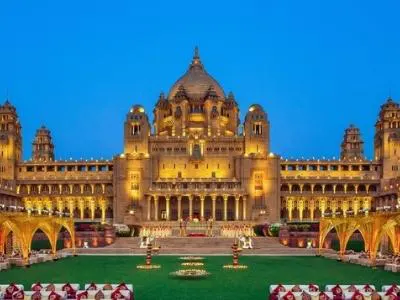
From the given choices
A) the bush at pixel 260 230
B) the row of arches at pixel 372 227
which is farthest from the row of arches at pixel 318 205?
the row of arches at pixel 372 227

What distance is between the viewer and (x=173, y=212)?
362 ft

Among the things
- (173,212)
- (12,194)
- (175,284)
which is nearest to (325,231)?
(175,284)

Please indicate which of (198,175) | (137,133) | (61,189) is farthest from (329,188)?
(61,189)

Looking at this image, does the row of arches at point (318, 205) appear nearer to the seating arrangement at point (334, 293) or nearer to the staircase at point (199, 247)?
the staircase at point (199, 247)

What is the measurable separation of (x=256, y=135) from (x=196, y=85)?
20.9m

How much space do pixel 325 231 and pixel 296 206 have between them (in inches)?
2160

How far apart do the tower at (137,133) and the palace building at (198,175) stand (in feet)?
0.59

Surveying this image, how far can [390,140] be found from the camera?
117062mm

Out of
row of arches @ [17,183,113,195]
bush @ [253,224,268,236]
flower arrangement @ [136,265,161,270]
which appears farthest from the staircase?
row of arches @ [17,183,113,195]

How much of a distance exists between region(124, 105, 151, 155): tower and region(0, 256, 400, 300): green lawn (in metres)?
61.7

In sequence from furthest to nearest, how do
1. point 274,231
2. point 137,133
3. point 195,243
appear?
point 137,133 < point 274,231 < point 195,243

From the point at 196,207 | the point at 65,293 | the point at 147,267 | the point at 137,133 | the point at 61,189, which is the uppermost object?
the point at 137,133

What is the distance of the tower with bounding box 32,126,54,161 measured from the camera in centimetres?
13525

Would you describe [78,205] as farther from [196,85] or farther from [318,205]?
[318,205]
